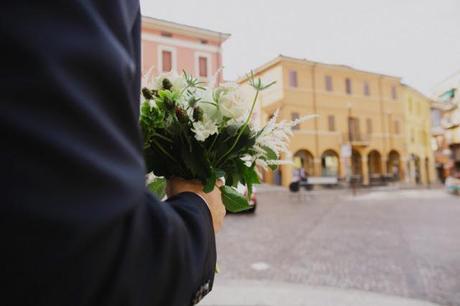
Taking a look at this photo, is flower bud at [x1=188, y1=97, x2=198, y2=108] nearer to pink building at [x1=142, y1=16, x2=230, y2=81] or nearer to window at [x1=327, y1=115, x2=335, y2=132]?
pink building at [x1=142, y1=16, x2=230, y2=81]

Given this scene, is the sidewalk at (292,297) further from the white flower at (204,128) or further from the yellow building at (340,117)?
the yellow building at (340,117)

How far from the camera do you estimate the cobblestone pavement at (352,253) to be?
4633mm

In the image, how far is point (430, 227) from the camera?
9.08 meters

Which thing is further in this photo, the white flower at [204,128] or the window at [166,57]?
the window at [166,57]

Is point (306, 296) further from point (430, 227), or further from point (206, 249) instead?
point (430, 227)

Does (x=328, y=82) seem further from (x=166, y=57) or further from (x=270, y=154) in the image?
(x=270, y=154)

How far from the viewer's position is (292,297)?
3396mm

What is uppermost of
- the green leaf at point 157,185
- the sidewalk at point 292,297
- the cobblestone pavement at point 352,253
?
the green leaf at point 157,185

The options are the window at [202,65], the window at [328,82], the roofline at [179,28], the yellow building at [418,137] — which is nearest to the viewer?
the roofline at [179,28]

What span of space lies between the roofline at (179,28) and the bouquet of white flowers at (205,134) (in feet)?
81.0

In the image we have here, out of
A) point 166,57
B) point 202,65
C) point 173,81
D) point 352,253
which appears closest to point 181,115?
point 173,81

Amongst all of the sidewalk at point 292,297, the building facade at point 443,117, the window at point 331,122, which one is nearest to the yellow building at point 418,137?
the building facade at point 443,117

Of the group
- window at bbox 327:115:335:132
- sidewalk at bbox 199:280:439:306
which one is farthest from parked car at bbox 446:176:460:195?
sidewalk at bbox 199:280:439:306

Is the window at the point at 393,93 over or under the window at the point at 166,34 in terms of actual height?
under
